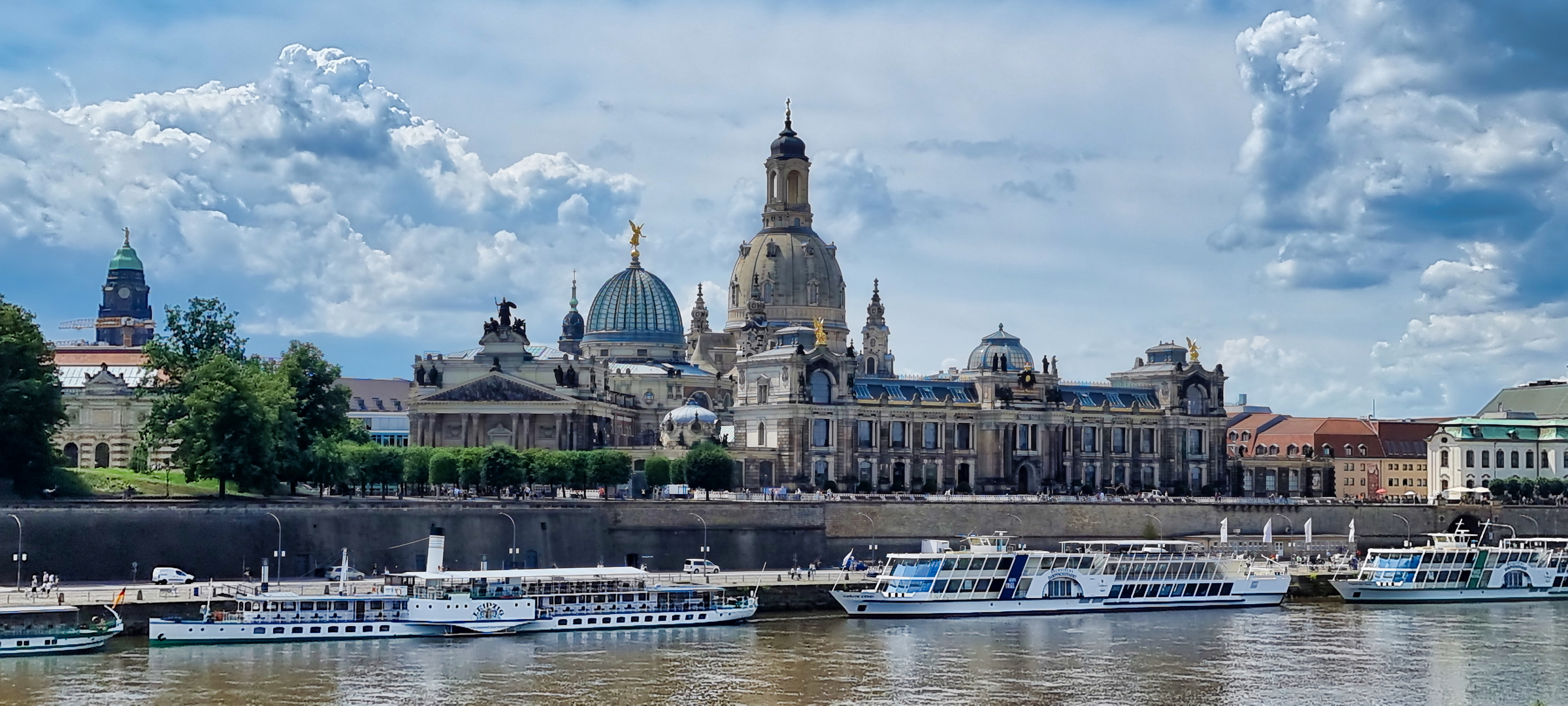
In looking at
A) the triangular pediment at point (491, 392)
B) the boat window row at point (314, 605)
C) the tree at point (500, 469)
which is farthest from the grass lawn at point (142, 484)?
the triangular pediment at point (491, 392)

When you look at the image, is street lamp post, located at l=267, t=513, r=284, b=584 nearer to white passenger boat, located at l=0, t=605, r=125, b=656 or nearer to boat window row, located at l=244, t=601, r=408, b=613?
boat window row, located at l=244, t=601, r=408, b=613

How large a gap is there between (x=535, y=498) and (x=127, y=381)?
140ft

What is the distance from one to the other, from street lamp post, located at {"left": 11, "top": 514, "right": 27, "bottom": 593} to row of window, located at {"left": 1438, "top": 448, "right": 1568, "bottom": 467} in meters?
115

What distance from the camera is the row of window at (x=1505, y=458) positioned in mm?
Answer: 162750

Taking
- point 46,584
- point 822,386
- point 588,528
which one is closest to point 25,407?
point 46,584

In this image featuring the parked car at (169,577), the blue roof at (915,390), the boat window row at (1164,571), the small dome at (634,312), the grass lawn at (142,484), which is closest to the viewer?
the parked car at (169,577)

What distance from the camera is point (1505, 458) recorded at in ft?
536

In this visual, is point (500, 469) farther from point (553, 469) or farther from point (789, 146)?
point (789, 146)

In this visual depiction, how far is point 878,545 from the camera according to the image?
115812mm

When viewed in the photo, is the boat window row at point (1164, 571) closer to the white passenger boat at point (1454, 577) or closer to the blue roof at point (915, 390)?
the white passenger boat at point (1454, 577)

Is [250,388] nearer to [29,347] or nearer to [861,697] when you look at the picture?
[29,347]

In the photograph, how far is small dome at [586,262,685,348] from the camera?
591 ft

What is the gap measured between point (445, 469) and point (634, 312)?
6071 cm

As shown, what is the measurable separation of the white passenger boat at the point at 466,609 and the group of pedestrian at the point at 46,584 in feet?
25.8
